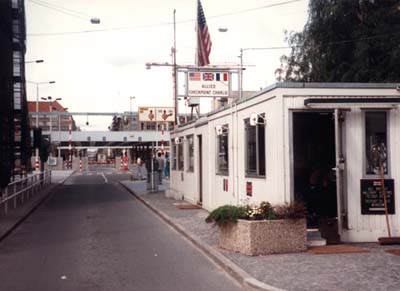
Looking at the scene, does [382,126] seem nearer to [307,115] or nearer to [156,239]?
[307,115]

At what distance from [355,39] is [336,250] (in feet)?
66.1

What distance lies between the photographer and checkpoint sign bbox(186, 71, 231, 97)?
22.5 m

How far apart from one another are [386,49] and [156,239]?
61.8 feet

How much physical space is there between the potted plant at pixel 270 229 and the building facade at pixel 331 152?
92 cm

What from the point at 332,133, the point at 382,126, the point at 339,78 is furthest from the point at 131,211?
the point at 339,78

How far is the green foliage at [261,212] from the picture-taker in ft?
32.8

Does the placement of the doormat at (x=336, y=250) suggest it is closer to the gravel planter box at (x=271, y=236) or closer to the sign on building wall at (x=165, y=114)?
the gravel planter box at (x=271, y=236)

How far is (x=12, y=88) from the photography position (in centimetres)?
2806

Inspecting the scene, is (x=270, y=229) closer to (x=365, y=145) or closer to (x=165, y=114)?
(x=365, y=145)

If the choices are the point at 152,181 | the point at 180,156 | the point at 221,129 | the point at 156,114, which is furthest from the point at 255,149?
the point at 156,114

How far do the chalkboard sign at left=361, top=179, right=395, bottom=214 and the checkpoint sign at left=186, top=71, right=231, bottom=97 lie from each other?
12153 millimetres

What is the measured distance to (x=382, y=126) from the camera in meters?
11.4

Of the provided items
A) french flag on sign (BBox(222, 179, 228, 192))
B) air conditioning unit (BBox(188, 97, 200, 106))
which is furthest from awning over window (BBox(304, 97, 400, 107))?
air conditioning unit (BBox(188, 97, 200, 106))

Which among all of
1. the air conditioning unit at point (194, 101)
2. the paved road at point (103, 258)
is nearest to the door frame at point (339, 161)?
the paved road at point (103, 258)
